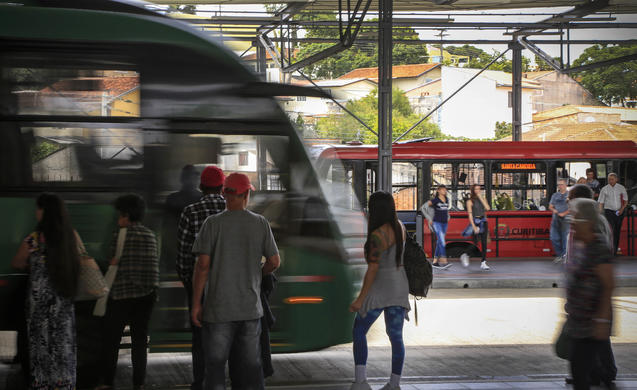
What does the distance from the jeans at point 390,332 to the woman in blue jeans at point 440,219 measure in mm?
10109

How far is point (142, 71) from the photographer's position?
712cm

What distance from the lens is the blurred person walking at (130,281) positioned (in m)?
6.55

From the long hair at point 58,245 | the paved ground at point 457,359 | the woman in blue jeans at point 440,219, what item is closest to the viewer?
the long hair at point 58,245

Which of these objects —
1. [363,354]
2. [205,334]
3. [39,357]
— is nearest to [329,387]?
[363,354]

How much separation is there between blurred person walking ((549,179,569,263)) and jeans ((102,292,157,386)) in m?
12.2

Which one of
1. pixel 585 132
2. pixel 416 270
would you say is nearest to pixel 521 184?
pixel 416 270

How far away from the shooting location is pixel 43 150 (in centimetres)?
692

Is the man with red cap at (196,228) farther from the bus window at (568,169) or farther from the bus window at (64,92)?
the bus window at (568,169)

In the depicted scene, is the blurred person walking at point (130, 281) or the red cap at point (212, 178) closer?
the red cap at point (212, 178)

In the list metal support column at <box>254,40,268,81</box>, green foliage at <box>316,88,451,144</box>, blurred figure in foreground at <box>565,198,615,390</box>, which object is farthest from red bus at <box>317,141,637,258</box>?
green foliage at <box>316,88,451,144</box>

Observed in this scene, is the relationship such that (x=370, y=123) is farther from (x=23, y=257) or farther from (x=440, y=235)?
(x=23, y=257)

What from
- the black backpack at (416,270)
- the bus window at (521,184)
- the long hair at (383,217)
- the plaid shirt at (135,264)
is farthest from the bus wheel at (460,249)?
the plaid shirt at (135,264)

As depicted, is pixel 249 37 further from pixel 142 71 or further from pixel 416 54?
pixel 416 54

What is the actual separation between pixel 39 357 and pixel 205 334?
1.34m
